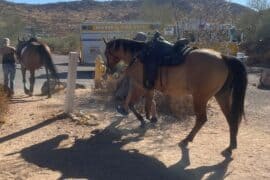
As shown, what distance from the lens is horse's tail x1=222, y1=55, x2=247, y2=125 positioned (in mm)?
8461

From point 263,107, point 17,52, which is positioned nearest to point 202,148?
point 263,107

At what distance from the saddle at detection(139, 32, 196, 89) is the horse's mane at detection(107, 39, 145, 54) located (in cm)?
29

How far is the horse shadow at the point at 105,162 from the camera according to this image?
7.31 metres

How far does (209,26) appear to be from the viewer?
634 inches

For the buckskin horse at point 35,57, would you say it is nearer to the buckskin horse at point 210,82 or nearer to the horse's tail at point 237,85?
the buckskin horse at point 210,82

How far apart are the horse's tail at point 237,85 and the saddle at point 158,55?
0.77m

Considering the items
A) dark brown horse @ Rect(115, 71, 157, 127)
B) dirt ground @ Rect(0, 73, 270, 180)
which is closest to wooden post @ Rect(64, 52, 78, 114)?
dirt ground @ Rect(0, 73, 270, 180)

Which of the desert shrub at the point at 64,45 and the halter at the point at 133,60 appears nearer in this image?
the halter at the point at 133,60

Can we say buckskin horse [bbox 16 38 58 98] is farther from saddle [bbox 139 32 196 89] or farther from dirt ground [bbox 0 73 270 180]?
saddle [bbox 139 32 196 89]

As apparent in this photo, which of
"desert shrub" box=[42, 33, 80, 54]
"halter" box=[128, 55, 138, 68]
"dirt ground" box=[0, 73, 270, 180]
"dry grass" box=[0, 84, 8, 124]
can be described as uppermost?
"halter" box=[128, 55, 138, 68]

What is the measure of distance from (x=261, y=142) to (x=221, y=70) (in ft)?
5.91

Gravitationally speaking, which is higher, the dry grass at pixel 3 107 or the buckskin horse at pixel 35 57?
the buckskin horse at pixel 35 57

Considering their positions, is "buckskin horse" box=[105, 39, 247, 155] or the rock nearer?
"buckskin horse" box=[105, 39, 247, 155]

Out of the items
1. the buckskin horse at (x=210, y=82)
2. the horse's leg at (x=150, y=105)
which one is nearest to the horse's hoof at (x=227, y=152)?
the buckskin horse at (x=210, y=82)
